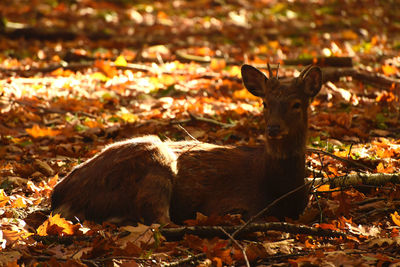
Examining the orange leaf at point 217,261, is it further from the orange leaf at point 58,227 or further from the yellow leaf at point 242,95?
the yellow leaf at point 242,95

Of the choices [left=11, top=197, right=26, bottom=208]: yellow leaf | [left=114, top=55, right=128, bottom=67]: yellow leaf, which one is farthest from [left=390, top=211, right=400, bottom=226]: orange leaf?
[left=114, top=55, right=128, bottom=67]: yellow leaf

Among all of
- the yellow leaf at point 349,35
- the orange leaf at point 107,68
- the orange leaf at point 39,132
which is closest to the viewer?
the orange leaf at point 39,132

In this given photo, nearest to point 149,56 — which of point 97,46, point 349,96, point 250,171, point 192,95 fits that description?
point 97,46

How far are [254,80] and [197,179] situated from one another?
1.34 meters

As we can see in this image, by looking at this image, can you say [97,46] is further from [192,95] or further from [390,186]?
[390,186]

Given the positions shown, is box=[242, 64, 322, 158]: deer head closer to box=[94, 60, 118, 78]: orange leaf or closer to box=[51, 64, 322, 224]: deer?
box=[51, 64, 322, 224]: deer

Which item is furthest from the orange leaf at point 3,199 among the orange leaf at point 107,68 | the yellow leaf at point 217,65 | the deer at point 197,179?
the yellow leaf at point 217,65

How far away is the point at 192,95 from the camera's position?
34.4ft

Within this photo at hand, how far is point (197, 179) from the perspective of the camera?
5984 mm

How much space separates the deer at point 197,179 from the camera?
18.0 feet

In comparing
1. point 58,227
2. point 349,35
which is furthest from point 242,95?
point 349,35

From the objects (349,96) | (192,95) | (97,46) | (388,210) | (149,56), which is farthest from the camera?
(97,46)

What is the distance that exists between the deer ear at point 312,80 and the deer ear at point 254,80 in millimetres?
503

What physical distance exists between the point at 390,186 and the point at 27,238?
4.02 metres
